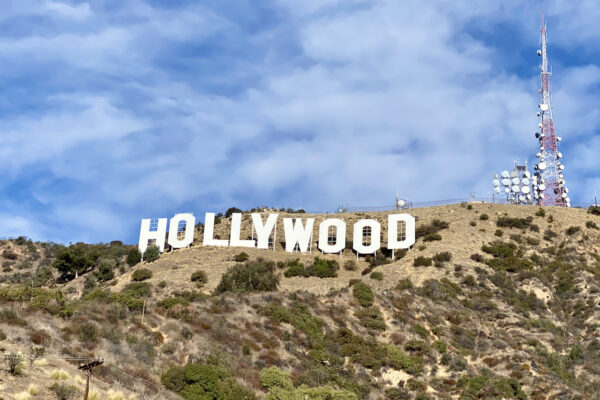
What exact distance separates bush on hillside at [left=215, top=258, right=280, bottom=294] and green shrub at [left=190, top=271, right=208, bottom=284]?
1.90 m

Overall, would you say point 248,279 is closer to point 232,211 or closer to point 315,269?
point 315,269

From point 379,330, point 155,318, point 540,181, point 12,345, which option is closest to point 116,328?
point 155,318

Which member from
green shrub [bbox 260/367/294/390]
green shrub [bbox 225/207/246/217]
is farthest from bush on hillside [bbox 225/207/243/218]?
green shrub [bbox 260/367/294/390]

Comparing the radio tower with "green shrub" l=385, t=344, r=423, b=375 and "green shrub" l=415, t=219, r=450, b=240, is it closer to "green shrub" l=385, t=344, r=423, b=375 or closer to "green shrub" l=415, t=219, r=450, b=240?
"green shrub" l=415, t=219, r=450, b=240

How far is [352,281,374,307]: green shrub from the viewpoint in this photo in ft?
186

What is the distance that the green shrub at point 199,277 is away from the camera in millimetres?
65000

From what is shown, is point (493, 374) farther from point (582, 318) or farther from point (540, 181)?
point (540, 181)

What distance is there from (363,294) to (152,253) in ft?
87.8

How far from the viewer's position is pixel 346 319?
5375 centimetres

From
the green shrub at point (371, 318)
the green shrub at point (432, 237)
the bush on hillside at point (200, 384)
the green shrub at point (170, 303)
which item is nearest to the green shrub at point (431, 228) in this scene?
the green shrub at point (432, 237)

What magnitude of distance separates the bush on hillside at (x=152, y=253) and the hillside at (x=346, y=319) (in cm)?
97

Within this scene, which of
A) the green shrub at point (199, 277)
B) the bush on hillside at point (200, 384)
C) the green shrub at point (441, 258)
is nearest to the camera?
the bush on hillside at point (200, 384)

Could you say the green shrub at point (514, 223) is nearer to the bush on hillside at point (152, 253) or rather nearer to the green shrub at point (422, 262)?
the green shrub at point (422, 262)

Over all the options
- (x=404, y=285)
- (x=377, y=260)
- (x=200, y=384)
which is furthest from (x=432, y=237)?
(x=200, y=384)
